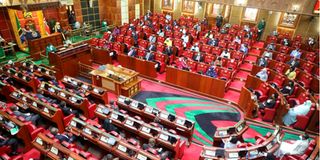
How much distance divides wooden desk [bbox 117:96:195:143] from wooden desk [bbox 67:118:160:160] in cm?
153

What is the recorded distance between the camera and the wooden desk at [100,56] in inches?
467

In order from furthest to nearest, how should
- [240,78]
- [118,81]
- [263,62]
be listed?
[240,78] < [263,62] < [118,81]

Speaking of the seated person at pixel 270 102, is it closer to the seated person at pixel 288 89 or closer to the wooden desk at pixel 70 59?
the seated person at pixel 288 89

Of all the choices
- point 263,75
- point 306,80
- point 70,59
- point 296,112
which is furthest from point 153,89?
point 306,80

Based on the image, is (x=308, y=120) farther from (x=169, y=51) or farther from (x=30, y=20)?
(x=30, y=20)

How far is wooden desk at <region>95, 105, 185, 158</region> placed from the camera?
597cm

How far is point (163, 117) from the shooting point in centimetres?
702

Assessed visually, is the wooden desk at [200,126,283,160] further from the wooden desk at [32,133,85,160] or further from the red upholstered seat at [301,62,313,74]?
the red upholstered seat at [301,62,313,74]

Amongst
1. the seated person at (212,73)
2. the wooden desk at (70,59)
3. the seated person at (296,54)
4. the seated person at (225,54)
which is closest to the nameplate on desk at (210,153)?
the seated person at (212,73)

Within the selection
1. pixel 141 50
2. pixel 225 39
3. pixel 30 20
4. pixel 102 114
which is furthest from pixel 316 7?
pixel 30 20

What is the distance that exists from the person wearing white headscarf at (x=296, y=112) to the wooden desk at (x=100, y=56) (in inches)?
335

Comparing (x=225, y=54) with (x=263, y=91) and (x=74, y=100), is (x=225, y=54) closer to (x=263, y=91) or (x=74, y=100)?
(x=263, y=91)

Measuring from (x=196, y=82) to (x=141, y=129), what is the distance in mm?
4176

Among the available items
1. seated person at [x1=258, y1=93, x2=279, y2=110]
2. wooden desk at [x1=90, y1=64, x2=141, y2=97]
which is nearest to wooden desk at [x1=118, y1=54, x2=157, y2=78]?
wooden desk at [x1=90, y1=64, x2=141, y2=97]
